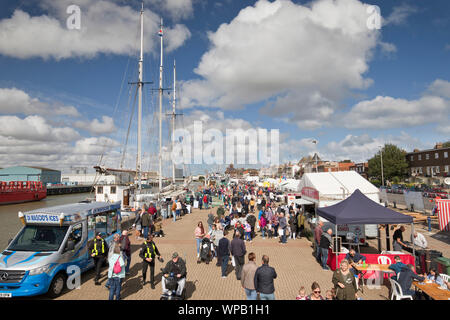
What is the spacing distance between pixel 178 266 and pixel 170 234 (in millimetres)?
9581

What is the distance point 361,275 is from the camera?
26.5ft

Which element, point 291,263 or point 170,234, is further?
point 170,234

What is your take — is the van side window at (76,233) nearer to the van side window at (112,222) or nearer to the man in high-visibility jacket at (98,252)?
the man in high-visibility jacket at (98,252)

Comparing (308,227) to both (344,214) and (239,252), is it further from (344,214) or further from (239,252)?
(239,252)

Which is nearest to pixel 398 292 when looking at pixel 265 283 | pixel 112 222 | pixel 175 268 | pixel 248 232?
pixel 265 283

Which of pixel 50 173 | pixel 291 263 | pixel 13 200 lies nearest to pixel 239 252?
pixel 291 263

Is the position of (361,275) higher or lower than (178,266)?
lower

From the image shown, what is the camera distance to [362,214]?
31.0ft

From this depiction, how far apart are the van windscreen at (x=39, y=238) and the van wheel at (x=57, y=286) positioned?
0.80 m

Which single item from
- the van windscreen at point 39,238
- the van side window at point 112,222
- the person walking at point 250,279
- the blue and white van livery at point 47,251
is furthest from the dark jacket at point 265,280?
the van side window at point 112,222

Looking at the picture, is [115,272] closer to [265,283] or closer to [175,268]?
[175,268]

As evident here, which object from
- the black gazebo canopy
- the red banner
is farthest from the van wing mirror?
the red banner

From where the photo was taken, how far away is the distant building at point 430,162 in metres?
49.0
